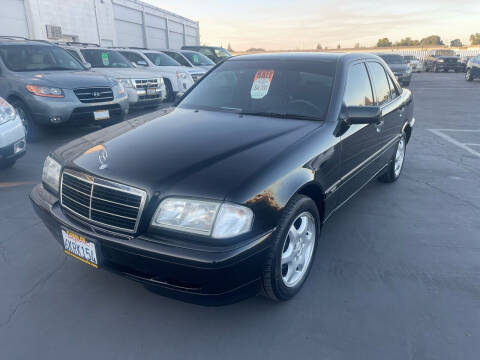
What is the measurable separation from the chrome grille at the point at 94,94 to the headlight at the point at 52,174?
13.6 ft

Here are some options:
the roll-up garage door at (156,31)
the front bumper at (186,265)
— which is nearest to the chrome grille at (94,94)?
the front bumper at (186,265)

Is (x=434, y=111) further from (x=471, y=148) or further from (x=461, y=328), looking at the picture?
(x=461, y=328)

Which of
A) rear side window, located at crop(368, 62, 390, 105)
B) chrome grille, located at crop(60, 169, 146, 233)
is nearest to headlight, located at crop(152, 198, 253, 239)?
chrome grille, located at crop(60, 169, 146, 233)

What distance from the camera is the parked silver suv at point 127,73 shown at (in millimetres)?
9000

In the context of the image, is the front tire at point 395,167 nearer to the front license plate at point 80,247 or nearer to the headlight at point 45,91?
the front license plate at point 80,247

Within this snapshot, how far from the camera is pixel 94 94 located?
6617 millimetres

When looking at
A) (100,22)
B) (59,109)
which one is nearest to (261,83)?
(59,109)

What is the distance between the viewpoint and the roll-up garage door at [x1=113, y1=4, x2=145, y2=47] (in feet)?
75.5

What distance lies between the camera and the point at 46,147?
6.14 meters

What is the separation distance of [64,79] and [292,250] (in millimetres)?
5626

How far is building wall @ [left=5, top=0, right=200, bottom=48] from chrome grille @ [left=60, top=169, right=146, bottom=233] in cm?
1545

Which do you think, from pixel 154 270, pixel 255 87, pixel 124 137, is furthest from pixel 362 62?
pixel 154 270

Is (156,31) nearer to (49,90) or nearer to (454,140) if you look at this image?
(49,90)

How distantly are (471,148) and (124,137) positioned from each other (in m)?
6.13
